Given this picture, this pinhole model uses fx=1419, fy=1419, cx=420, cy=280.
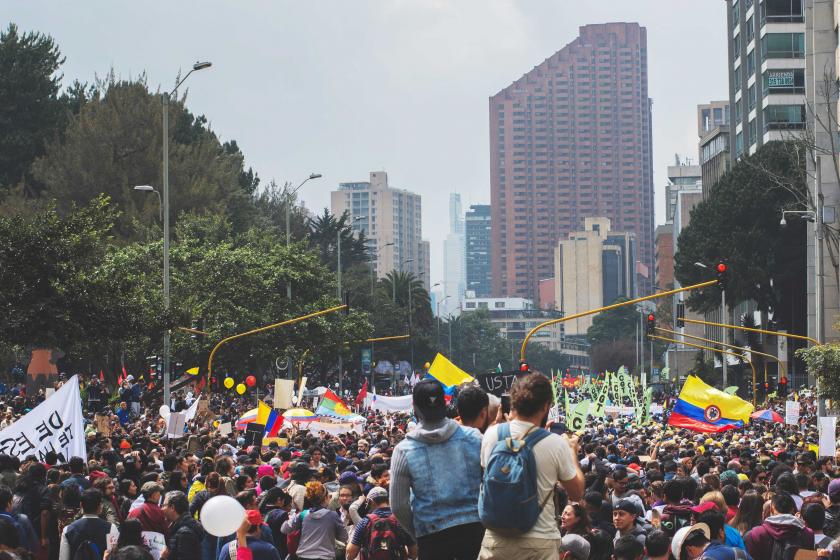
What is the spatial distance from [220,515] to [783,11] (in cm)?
7899

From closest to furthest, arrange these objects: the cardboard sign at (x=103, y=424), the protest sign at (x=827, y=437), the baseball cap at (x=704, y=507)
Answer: the baseball cap at (x=704, y=507) → the protest sign at (x=827, y=437) → the cardboard sign at (x=103, y=424)

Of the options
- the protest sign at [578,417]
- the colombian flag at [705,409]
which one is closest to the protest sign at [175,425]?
the protest sign at [578,417]

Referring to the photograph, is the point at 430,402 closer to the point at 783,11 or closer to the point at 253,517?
the point at 253,517

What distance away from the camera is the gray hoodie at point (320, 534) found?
35.2ft

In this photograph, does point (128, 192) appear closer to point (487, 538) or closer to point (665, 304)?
point (487, 538)

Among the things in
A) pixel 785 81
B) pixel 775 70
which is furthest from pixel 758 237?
pixel 775 70

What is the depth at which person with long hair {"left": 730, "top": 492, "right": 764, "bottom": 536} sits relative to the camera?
34.9 feet

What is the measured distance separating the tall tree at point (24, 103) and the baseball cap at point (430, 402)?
2541 inches

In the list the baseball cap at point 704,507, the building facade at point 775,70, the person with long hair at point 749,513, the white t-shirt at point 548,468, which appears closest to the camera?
the white t-shirt at point 548,468

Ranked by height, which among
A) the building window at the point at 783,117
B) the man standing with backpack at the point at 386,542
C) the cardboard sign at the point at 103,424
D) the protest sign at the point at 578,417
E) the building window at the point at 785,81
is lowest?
the protest sign at the point at 578,417

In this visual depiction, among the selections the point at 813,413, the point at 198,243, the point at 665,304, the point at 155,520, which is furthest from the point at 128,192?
the point at 665,304

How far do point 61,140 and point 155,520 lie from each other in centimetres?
6238

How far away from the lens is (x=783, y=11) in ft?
272

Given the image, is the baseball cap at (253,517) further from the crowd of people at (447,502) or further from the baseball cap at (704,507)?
the baseball cap at (704,507)
